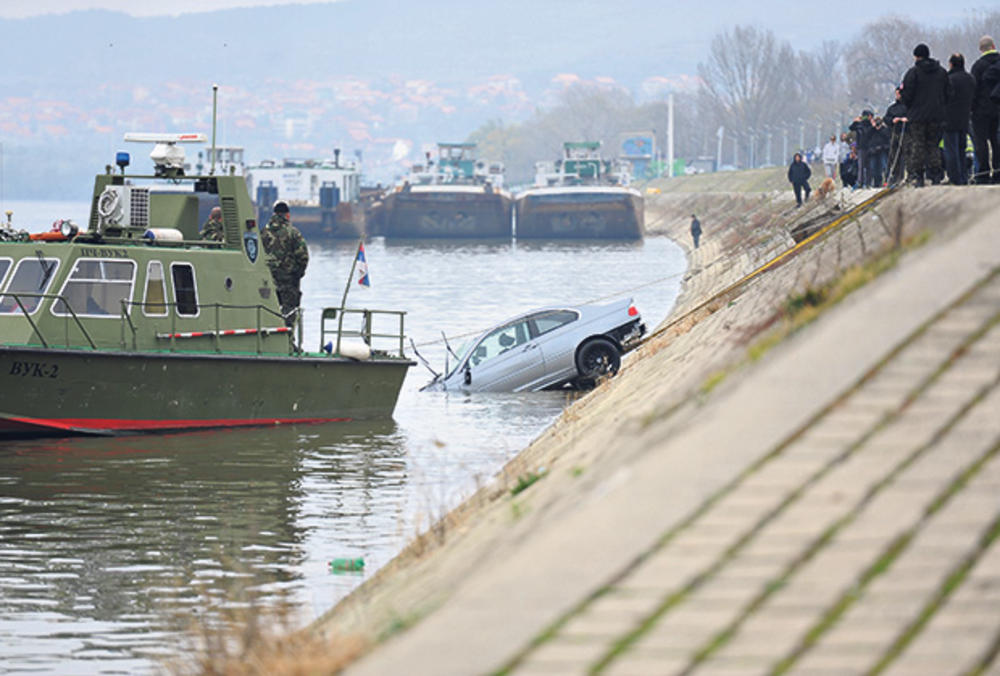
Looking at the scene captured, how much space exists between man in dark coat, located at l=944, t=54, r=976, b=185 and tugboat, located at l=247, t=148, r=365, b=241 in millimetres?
89484

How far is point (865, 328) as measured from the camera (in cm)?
803

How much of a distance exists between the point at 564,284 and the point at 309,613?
51.5 meters

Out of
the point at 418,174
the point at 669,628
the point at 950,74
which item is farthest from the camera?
the point at 418,174

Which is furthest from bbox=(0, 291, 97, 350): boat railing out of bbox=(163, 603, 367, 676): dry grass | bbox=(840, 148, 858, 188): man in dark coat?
bbox=(840, 148, 858, 188): man in dark coat

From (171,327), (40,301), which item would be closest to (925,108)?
(171,327)

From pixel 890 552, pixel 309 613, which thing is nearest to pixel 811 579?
pixel 890 552

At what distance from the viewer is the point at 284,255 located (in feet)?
78.0

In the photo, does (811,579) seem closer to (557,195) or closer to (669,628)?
(669,628)

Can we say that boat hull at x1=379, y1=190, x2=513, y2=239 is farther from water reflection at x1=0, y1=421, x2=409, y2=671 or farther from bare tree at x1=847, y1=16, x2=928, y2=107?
water reflection at x1=0, y1=421, x2=409, y2=671

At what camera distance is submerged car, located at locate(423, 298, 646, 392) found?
26.9 metres

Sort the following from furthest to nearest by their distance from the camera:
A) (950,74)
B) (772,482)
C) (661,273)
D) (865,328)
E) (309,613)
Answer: (661,273) → (950,74) → (309,613) → (865,328) → (772,482)

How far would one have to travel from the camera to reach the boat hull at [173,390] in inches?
801

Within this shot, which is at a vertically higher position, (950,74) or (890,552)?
(950,74)

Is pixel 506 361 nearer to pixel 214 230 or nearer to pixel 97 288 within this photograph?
pixel 214 230
